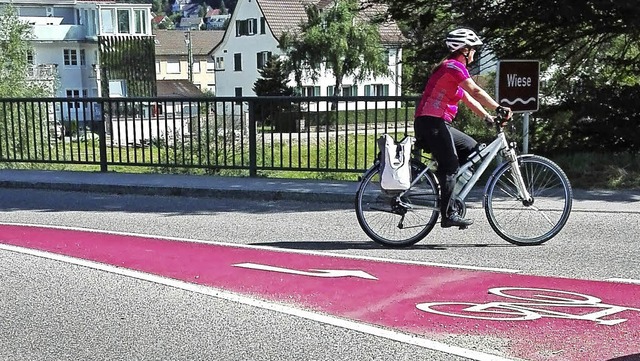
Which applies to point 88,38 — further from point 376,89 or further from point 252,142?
point 252,142

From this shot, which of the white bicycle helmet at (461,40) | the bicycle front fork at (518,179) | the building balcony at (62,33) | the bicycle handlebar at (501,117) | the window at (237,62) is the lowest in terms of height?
the bicycle front fork at (518,179)

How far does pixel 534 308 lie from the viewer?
5.67 m

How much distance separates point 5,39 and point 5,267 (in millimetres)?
31930

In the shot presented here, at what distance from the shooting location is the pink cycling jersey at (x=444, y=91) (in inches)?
289

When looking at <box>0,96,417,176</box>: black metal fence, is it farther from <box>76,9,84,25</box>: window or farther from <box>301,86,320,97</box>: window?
<box>76,9,84,25</box>: window

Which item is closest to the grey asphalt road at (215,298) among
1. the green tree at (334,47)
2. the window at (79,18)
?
the green tree at (334,47)

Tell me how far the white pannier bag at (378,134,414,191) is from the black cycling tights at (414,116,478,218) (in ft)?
0.62

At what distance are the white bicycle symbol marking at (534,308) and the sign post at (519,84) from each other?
5.37 metres

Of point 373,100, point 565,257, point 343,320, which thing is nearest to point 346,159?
point 373,100

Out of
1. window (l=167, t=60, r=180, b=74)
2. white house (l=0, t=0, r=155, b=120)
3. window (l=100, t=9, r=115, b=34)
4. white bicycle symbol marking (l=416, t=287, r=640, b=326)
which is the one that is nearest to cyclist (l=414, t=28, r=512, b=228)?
white bicycle symbol marking (l=416, t=287, r=640, b=326)

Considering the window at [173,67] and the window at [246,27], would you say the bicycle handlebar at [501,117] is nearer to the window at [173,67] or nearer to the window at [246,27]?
the window at [246,27]

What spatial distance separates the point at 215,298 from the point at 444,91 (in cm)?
288

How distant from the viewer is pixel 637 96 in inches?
494

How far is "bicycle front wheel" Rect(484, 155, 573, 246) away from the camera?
7621 mm
